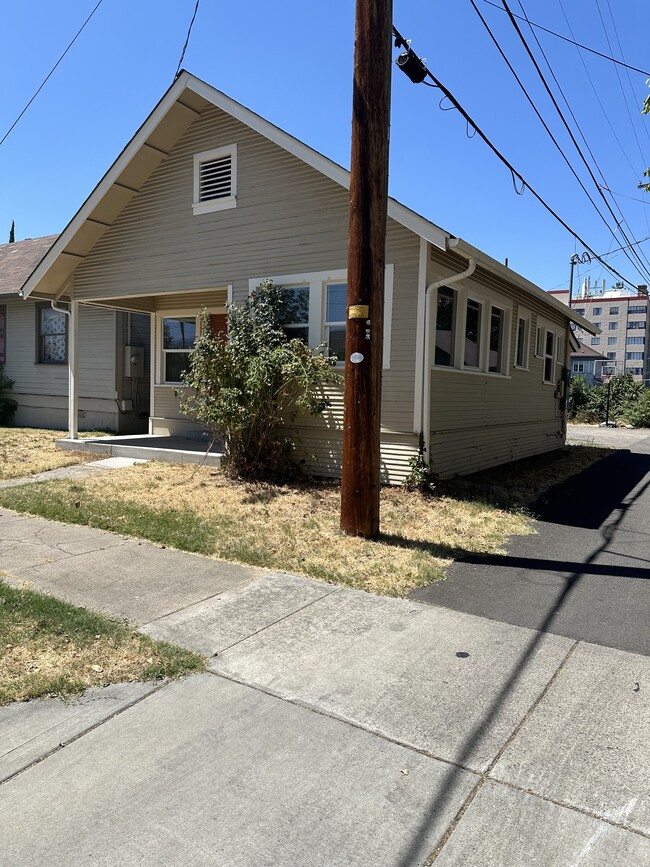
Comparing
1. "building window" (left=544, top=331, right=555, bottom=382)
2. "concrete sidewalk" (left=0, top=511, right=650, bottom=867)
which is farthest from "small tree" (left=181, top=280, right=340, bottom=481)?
"building window" (left=544, top=331, right=555, bottom=382)

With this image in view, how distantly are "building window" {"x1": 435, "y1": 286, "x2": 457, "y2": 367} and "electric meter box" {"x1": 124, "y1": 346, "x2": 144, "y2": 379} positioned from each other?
326 inches

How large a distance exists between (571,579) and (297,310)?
6.19 metres

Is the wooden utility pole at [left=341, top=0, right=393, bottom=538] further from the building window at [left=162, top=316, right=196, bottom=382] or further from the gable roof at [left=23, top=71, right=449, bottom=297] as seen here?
the building window at [left=162, top=316, right=196, bottom=382]

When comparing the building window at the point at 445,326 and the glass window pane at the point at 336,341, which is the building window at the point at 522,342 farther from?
the glass window pane at the point at 336,341

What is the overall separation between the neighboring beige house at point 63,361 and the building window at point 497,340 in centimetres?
832

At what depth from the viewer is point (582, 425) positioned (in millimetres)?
31875

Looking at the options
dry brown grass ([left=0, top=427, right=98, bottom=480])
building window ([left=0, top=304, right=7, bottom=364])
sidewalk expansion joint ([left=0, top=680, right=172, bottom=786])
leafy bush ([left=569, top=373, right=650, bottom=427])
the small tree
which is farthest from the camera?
leafy bush ([left=569, top=373, right=650, bottom=427])

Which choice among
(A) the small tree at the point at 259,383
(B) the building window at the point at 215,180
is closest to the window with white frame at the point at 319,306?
(A) the small tree at the point at 259,383

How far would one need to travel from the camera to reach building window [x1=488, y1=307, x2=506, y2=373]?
12.1 metres

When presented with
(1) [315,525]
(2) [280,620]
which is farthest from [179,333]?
(2) [280,620]

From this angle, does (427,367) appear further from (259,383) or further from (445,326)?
(259,383)

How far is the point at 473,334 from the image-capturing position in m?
11.2

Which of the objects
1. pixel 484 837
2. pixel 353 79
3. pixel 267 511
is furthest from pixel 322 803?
pixel 353 79

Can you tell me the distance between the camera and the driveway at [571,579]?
15.1ft
